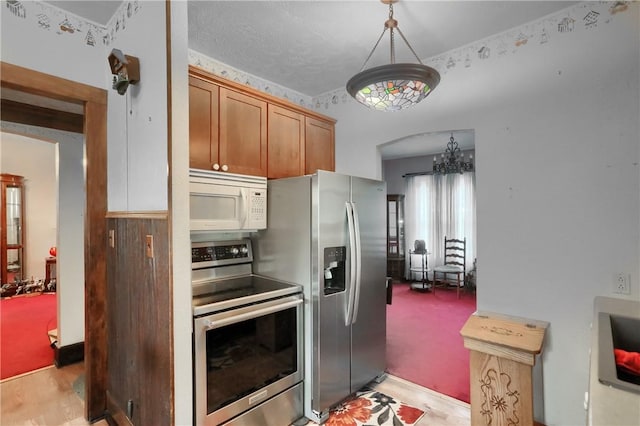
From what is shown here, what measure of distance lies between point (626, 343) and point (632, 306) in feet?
1.11

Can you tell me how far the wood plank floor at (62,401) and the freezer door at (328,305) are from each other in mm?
562

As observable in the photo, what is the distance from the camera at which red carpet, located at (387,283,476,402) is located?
268cm

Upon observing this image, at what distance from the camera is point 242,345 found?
6.00ft

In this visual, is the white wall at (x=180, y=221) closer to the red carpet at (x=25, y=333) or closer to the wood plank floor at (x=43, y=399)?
the wood plank floor at (x=43, y=399)

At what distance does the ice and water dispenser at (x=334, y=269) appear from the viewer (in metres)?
2.16

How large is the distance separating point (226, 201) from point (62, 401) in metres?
1.98

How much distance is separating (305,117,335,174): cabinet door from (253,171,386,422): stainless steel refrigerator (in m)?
0.60

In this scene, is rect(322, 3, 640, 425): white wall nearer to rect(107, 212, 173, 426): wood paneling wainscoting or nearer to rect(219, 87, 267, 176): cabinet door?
rect(219, 87, 267, 176): cabinet door

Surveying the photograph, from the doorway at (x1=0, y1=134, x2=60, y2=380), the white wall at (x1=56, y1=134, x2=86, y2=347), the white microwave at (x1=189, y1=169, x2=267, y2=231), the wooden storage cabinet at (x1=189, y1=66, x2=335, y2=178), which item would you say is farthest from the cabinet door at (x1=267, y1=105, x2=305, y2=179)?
the doorway at (x1=0, y1=134, x2=60, y2=380)

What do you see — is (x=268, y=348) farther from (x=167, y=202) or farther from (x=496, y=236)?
Answer: (x=496, y=236)

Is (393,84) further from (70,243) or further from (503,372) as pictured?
(70,243)

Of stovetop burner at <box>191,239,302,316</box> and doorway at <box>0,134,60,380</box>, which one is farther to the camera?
doorway at <box>0,134,60,380</box>

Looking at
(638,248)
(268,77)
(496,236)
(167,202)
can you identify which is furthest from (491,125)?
(167,202)

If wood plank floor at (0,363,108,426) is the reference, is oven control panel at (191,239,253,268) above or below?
above
